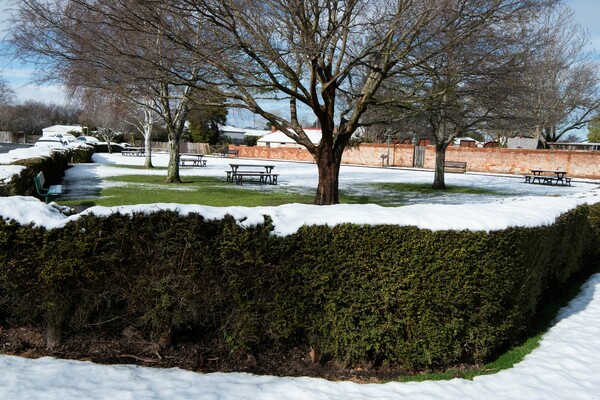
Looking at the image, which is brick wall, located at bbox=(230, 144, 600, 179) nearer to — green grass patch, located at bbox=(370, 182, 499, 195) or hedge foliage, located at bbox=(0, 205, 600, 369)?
green grass patch, located at bbox=(370, 182, 499, 195)

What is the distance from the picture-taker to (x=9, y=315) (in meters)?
4.76

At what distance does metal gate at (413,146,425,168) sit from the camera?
43719 millimetres

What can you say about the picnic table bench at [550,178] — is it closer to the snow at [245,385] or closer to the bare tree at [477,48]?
the bare tree at [477,48]

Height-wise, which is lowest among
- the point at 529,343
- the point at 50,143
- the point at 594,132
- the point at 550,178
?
the point at 529,343

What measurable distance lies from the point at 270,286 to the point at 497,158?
3747 centimetres

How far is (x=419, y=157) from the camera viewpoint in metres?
44.0

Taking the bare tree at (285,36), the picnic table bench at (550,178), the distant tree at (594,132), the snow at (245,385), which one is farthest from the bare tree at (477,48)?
the distant tree at (594,132)

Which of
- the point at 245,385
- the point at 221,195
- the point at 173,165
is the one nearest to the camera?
the point at 245,385

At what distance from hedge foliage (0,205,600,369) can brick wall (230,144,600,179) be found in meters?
34.7

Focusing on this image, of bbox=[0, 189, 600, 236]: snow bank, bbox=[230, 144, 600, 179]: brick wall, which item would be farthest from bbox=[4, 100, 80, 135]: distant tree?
bbox=[0, 189, 600, 236]: snow bank

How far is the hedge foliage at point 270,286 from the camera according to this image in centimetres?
450

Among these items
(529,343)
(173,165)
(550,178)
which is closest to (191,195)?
(173,165)

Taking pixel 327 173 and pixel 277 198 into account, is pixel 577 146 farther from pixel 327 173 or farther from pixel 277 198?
pixel 327 173

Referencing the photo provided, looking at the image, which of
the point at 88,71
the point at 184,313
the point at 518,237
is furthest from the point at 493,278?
the point at 88,71
